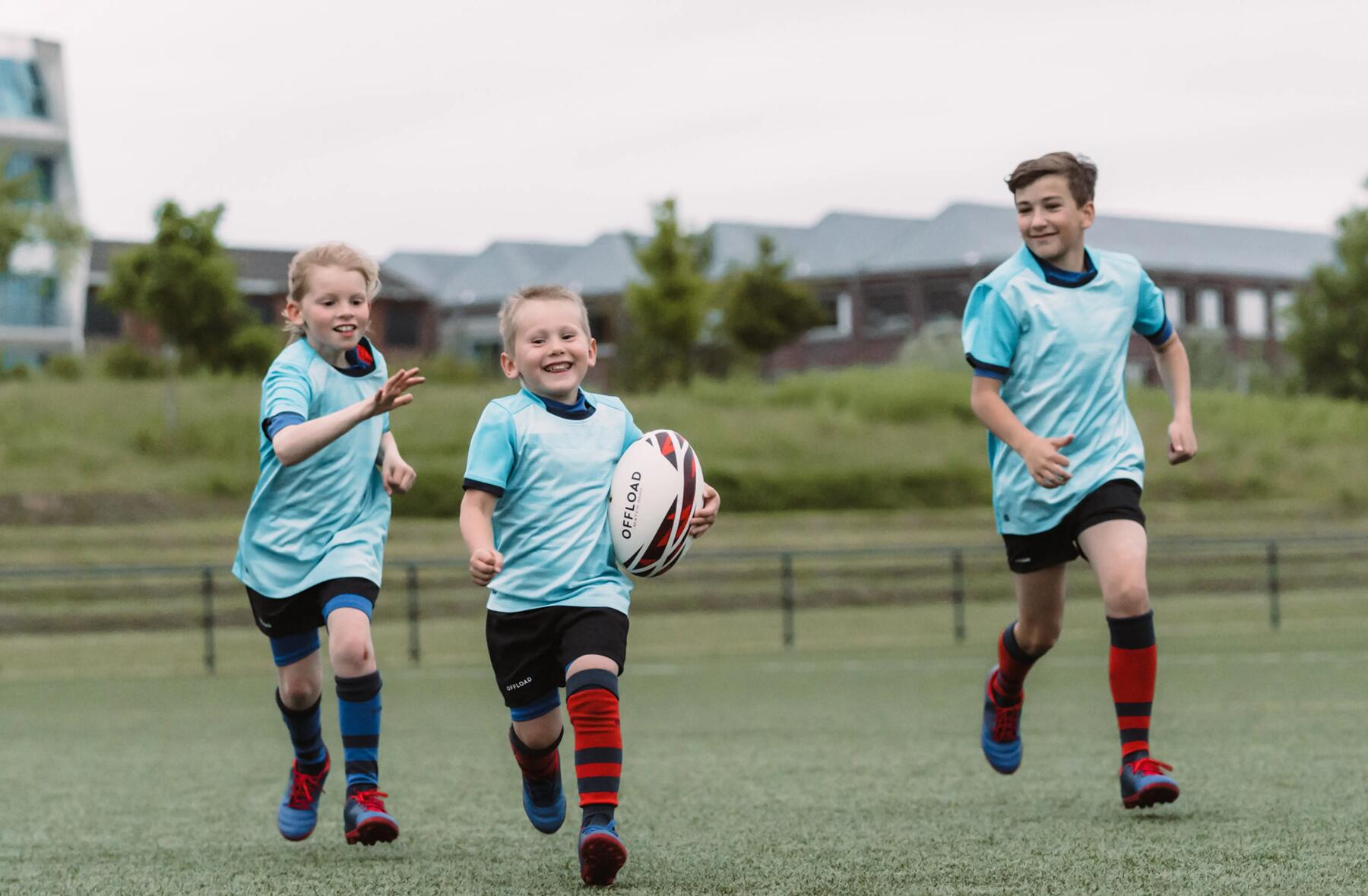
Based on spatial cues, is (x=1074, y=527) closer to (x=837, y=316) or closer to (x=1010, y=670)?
(x=1010, y=670)

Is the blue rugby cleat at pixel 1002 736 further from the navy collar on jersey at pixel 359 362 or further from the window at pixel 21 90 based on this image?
the window at pixel 21 90

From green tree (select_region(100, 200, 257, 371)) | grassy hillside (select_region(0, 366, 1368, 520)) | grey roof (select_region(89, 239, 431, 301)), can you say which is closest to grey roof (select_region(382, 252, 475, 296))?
grey roof (select_region(89, 239, 431, 301))

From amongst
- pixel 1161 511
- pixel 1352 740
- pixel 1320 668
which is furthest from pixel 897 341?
pixel 1352 740

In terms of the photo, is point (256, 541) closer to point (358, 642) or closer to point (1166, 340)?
point (358, 642)

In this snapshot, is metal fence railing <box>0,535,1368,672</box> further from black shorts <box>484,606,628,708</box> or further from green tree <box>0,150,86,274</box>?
black shorts <box>484,606,628,708</box>

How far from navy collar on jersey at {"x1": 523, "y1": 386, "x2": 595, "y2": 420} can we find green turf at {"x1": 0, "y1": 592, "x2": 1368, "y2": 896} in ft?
4.04

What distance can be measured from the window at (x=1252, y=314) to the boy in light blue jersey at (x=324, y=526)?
198 ft

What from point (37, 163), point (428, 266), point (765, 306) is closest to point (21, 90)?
point (37, 163)

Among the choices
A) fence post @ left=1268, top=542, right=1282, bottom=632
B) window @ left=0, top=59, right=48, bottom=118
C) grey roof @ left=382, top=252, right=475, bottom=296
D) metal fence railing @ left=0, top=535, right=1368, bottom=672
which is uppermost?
window @ left=0, top=59, right=48, bottom=118

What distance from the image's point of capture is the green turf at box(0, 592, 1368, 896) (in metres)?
4.52

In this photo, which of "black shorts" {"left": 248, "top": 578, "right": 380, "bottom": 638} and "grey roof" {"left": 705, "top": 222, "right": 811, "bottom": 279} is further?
"grey roof" {"left": 705, "top": 222, "right": 811, "bottom": 279}

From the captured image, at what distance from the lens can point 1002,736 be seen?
612 cm

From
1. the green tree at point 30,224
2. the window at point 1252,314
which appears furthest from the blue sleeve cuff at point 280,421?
the window at point 1252,314

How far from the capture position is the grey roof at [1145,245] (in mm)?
57469
